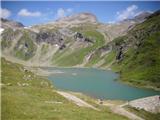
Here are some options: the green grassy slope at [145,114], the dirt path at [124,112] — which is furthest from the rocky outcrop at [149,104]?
the dirt path at [124,112]

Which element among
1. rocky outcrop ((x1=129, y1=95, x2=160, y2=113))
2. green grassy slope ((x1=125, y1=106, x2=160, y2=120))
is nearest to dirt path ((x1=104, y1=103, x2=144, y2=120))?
green grassy slope ((x1=125, y1=106, x2=160, y2=120))

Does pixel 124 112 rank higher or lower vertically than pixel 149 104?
higher

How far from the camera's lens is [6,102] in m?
51.0

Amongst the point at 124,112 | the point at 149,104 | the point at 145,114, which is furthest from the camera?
the point at 149,104

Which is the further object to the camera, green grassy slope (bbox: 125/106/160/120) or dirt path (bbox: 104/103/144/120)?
green grassy slope (bbox: 125/106/160/120)

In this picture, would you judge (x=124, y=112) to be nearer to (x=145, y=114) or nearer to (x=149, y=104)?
(x=145, y=114)

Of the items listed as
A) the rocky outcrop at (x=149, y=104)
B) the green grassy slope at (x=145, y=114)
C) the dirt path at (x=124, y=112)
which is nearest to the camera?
the dirt path at (x=124, y=112)

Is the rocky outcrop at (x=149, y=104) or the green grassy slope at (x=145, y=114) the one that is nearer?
the green grassy slope at (x=145, y=114)

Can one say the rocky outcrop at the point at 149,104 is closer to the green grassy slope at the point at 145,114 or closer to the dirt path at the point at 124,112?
the green grassy slope at the point at 145,114

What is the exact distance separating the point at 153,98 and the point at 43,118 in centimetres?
5227

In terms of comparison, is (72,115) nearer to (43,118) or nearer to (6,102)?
(43,118)

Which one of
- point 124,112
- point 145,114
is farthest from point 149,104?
point 124,112

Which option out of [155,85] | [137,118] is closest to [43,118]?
[137,118]

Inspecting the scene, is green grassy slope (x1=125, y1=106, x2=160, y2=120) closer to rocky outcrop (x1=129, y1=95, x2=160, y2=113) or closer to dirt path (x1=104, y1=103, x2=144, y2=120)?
dirt path (x1=104, y1=103, x2=144, y2=120)
